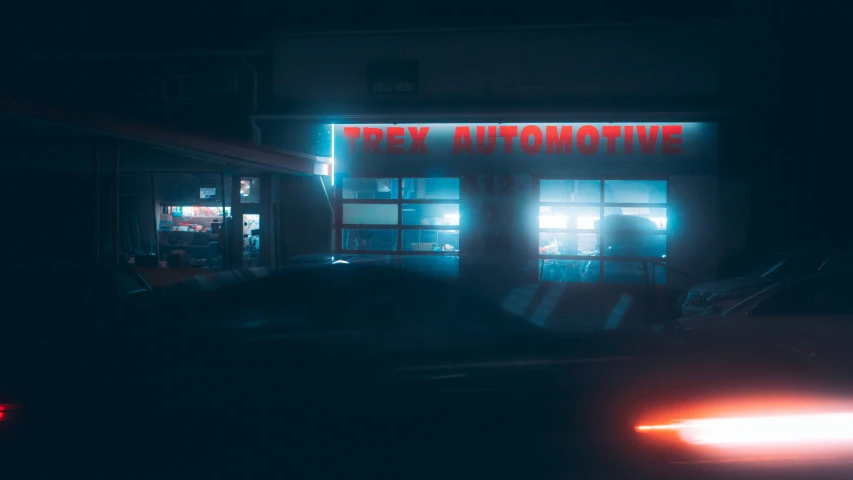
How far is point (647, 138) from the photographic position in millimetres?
14641

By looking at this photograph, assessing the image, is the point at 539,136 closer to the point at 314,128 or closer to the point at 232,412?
the point at 314,128

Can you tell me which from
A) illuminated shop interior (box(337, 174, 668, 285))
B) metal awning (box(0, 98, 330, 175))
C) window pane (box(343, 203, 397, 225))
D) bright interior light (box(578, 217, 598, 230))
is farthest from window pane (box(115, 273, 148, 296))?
bright interior light (box(578, 217, 598, 230))

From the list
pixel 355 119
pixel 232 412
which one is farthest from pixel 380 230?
pixel 232 412

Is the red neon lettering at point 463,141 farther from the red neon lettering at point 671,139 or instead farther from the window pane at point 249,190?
the window pane at point 249,190

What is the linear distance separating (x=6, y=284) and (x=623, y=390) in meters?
8.66

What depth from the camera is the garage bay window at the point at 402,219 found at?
1538 cm

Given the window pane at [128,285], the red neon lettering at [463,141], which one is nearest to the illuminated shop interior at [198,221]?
the red neon lettering at [463,141]

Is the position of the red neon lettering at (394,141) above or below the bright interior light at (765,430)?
above

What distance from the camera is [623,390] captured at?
2820 mm

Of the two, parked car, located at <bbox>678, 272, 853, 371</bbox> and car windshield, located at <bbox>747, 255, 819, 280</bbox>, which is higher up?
car windshield, located at <bbox>747, 255, 819, 280</bbox>

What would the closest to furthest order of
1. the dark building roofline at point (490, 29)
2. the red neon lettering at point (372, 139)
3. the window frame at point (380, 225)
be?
the dark building roofline at point (490, 29), the red neon lettering at point (372, 139), the window frame at point (380, 225)

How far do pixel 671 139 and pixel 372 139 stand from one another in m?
6.78

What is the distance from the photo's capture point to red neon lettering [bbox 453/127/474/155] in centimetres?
1508

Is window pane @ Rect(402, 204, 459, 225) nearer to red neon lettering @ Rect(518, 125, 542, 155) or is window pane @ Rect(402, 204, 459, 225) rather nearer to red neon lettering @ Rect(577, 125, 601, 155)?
red neon lettering @ Rect(518, 125, 542, 155)
